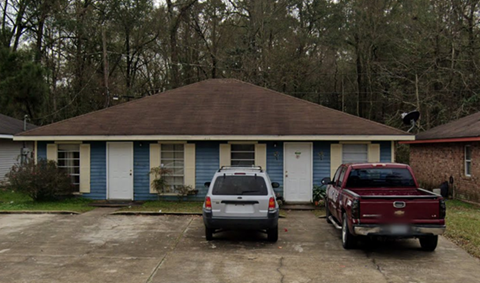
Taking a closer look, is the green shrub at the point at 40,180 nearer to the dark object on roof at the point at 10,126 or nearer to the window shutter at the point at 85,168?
the window shutter at the point at 85,168

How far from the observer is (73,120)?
15.1m

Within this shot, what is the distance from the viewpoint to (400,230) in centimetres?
698

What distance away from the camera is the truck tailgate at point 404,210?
6.95m

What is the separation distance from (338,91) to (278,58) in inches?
275

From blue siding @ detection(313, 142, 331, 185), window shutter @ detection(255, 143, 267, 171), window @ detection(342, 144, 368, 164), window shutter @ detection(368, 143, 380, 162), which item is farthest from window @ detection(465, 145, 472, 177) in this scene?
window shutter @ detection(255, 143, 267, 171)

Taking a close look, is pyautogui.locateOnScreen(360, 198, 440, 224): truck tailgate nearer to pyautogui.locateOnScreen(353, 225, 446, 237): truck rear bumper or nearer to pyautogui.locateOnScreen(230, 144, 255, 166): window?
pyautogui.locateOnScreen(353, 225, 446, 237): truck rear bumper

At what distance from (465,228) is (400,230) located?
12.3ft

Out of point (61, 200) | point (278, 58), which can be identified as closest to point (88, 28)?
point (278, 58)

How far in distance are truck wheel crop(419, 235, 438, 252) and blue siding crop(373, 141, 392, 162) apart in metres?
6.34

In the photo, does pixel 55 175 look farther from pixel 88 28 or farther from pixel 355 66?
pixel 355 66

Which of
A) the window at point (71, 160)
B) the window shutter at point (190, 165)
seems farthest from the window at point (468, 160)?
the window at point (71, 160)

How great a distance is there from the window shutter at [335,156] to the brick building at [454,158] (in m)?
4.76

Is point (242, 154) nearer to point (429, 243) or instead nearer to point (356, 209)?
point (356, 209)

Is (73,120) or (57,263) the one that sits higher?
(73,120)
